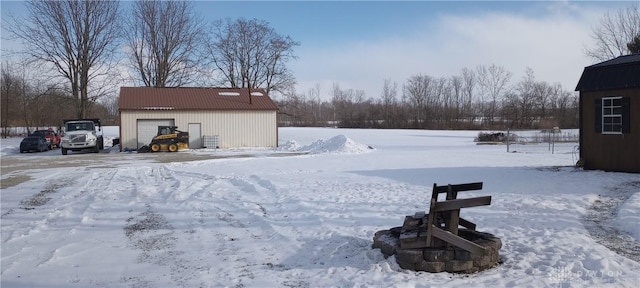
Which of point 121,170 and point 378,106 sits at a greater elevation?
point 378,106

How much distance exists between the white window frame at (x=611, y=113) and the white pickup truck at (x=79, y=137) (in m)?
29.6

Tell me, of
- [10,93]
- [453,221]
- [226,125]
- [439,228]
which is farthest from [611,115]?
[10,93]

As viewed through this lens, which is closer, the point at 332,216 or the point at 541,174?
the point at 332,216

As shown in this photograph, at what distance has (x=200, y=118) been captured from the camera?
116 ft

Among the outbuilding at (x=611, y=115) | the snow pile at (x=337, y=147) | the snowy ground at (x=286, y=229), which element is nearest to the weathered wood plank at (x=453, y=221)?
the snowy ground at (x=286, y=229)

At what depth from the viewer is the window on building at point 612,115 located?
47.4ft

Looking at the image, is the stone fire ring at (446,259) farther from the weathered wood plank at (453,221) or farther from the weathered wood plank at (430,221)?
the weathered wood plank at (453,221)

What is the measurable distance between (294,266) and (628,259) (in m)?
4.20

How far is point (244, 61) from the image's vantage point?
5597cm

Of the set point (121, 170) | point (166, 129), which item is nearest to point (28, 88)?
point (166, 129)

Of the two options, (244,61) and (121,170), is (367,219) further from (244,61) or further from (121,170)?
(244,61)

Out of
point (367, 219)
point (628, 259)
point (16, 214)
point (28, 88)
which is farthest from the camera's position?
point (28, 88)

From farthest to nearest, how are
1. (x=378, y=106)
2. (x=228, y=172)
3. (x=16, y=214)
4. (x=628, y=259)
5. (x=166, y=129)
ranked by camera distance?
1. (x=378, y=106)
2. (x=166, y=129)
3. (x=228, y=172)
4. (x=16, y=214)
5. (x=628, y=259)

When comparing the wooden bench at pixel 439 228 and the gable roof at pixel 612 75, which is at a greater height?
the gable roof at pixel 612 75
